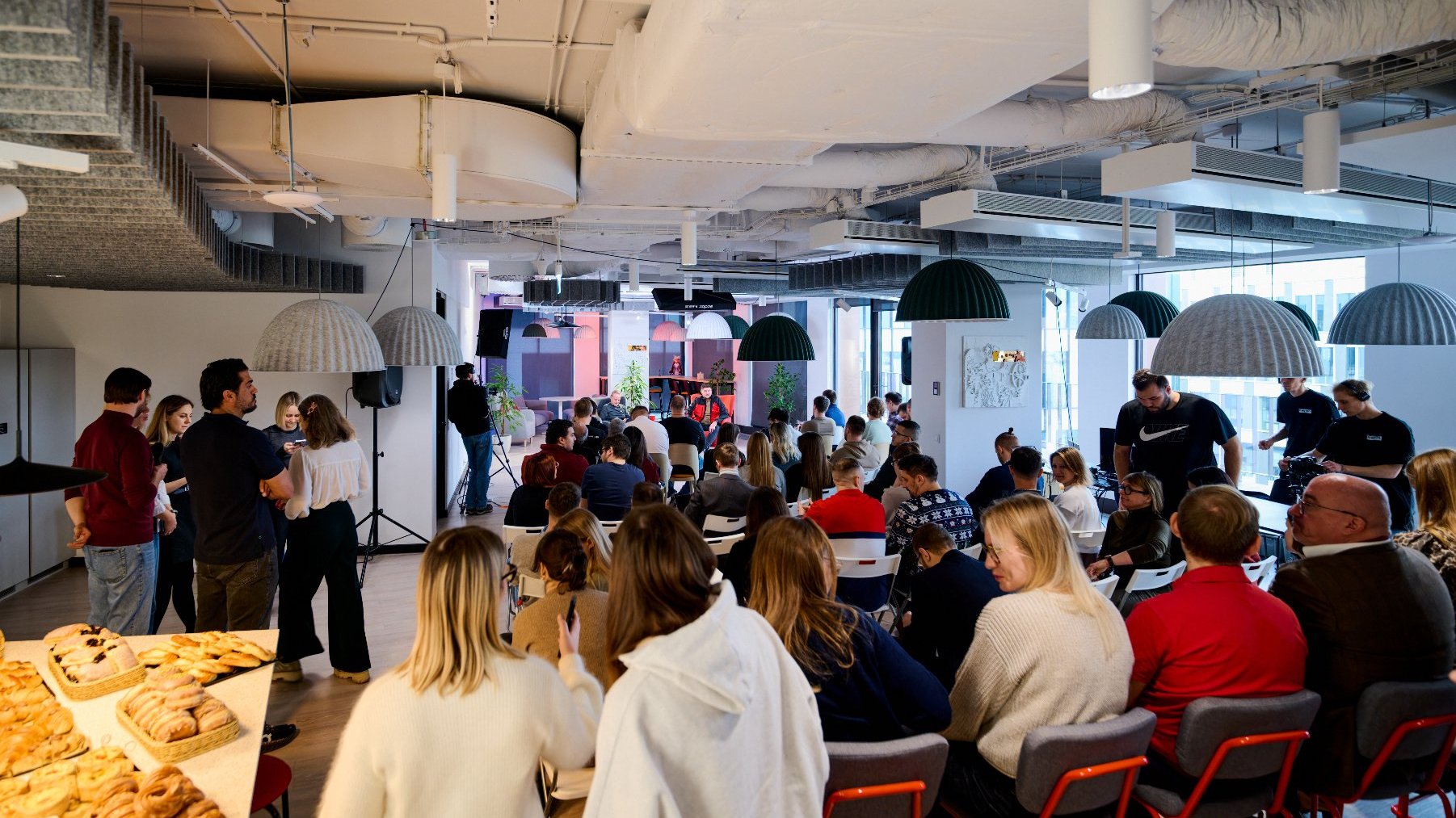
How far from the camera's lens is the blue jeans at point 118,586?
465 centimetres

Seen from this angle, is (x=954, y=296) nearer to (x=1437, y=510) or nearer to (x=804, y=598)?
(x=1437, y=510)

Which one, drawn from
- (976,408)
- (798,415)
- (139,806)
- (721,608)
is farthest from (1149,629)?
(798,415)

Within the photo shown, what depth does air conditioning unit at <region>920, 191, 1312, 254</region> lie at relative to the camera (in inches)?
246

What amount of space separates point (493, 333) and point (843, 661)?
1191cm

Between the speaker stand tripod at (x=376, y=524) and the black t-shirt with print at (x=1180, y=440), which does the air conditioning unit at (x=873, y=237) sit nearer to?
the black t-shirt with print at (x=1180, y=440)

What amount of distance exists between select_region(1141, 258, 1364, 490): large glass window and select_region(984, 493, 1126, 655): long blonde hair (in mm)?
8474

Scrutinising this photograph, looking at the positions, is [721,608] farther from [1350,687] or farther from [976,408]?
[976,408]

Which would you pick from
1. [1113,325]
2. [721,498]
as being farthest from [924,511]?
[1113,325]

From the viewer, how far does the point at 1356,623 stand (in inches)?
109

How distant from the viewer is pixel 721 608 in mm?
1876

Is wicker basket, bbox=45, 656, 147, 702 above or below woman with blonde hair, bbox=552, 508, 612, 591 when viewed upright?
below

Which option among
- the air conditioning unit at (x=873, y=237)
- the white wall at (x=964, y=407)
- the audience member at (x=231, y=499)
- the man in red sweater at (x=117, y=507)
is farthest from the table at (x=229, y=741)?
the white wall at (x=964, y=407)

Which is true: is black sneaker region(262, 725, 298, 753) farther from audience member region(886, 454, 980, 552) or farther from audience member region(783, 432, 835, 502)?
audience member region(783, 432, 835, 502)

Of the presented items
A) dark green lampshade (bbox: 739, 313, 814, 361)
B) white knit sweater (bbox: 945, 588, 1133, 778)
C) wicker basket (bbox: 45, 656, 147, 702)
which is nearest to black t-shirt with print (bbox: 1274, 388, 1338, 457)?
dark green lampshade (bbox: 739, 313, 814, 361)
